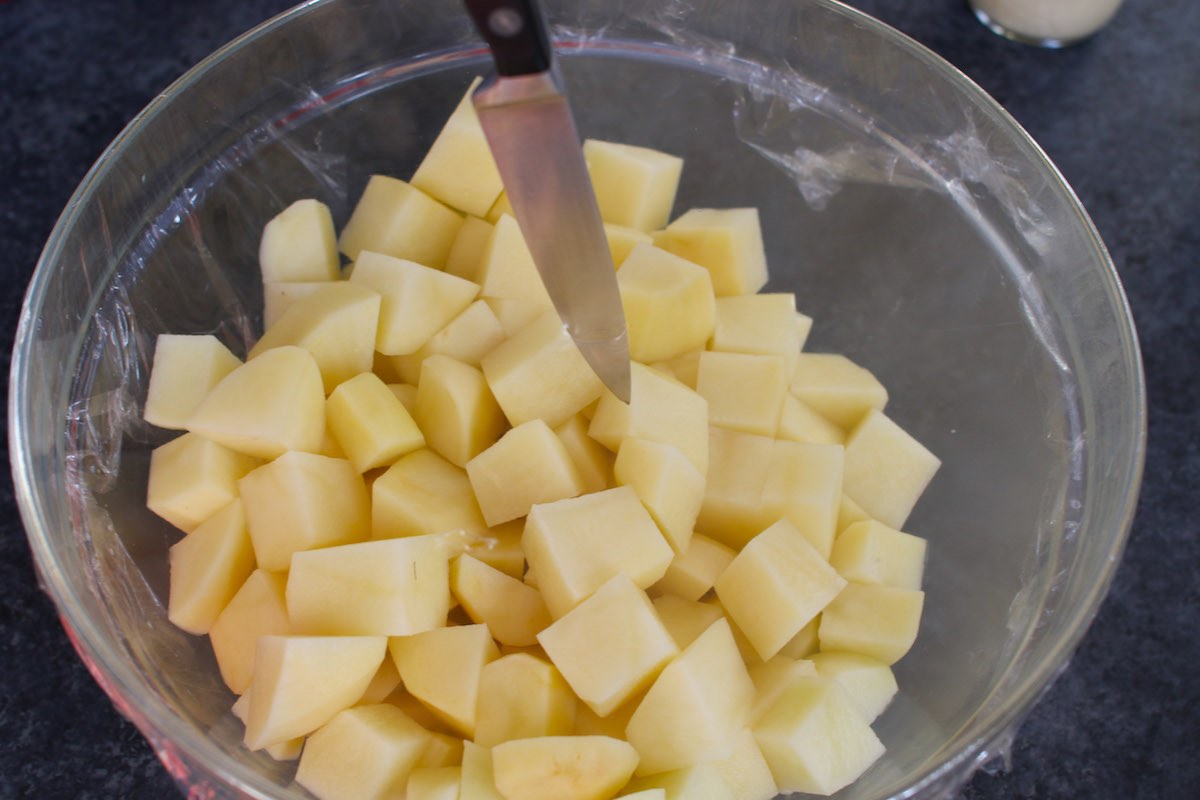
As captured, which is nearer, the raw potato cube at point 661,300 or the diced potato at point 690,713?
the diced potato at point 690,713

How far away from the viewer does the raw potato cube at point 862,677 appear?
3.59 ft

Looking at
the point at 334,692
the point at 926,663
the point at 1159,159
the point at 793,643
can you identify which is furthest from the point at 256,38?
the point at 1159,159

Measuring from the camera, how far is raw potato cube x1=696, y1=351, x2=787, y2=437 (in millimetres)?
1193

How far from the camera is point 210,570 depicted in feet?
3.53

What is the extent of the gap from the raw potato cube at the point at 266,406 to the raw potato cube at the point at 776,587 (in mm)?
470

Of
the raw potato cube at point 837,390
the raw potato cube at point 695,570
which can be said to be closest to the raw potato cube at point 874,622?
the raw potato cube at point 695,570

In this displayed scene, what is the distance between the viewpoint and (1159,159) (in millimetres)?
1636

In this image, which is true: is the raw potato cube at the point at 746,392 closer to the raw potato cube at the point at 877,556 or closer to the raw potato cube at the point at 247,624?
the raw potato cube at the point at 877,556

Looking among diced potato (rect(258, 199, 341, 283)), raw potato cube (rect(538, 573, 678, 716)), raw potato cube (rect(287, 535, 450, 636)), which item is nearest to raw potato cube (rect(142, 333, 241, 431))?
diced potato (rect(258, 199, 341, 283))

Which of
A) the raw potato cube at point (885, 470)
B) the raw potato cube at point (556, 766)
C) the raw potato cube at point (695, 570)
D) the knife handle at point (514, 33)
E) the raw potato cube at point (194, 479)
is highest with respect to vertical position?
the knife handle at point (514, 33)

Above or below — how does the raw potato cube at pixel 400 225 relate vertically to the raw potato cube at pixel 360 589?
above

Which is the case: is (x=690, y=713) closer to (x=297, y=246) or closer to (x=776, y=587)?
(x=776, y=587)

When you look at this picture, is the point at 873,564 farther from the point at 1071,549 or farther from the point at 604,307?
the point at 604,307

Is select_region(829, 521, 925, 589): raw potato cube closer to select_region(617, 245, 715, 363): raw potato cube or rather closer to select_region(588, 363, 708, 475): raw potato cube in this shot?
select_region(588, 363, 708, 475): raw potato cube
